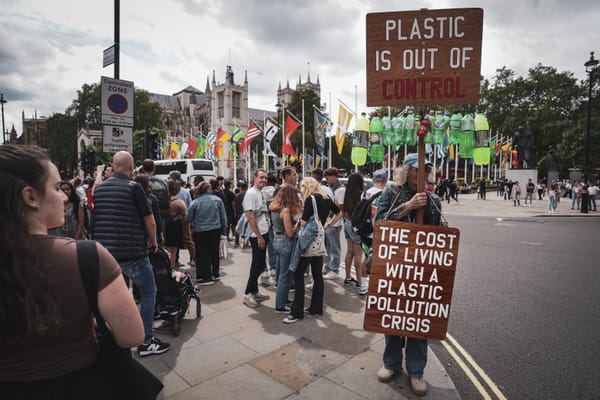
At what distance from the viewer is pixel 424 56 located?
10.7 ft

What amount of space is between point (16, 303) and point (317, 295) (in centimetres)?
395

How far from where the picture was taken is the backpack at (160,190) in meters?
5.75

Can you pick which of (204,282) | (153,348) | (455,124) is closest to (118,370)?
(153,348)

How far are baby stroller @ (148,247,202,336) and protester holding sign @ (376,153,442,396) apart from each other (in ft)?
7.97

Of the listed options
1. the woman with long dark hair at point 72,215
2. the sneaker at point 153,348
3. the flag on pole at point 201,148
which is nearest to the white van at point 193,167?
the flag on pole at point 201,148

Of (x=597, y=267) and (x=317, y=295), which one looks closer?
(x=317, y=295)

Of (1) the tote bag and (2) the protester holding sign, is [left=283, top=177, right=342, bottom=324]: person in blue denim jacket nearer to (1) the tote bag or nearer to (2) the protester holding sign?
(1) the tote bag

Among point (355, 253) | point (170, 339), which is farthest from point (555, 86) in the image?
point (170, 339)

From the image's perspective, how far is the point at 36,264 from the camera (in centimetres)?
118

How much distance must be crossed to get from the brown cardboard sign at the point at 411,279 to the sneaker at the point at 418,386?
37cm

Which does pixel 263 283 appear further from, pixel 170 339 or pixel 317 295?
pixel 170 339

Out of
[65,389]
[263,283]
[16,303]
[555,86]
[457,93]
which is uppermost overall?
[555,86]

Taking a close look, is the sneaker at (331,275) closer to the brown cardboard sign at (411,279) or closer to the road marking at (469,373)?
the road marking at (469,373)

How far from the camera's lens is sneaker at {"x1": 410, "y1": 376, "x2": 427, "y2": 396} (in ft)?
10.1
